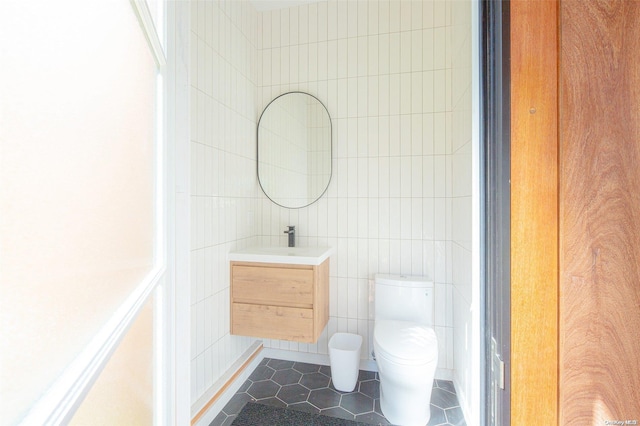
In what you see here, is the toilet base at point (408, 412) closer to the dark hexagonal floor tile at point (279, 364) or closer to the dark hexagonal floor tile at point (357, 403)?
the dark hexagonal floor tile at point (357, 403)

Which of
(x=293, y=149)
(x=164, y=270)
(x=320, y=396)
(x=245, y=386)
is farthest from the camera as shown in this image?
(x=293, y=149)

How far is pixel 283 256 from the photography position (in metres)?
1.81

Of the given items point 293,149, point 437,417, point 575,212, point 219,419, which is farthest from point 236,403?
point 575,212

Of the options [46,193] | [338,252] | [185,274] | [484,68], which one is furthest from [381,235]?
[46,193]

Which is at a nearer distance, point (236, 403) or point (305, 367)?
point (236, 403)

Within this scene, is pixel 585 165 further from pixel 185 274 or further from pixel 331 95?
pixel 331 95

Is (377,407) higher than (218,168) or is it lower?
lower

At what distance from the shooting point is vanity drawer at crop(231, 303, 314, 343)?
5.88 feet

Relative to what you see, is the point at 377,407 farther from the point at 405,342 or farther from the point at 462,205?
the point at 462,205

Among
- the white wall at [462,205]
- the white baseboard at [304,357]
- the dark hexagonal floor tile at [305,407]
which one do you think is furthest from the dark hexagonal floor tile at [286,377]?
the white wall at [462,205]

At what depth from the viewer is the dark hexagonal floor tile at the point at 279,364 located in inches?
83.4

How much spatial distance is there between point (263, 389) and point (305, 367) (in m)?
0.38

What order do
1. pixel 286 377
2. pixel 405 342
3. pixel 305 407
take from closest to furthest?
pixel 405 342, pixel 305 407, pixel 286 377

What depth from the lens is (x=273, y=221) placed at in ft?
7.48
